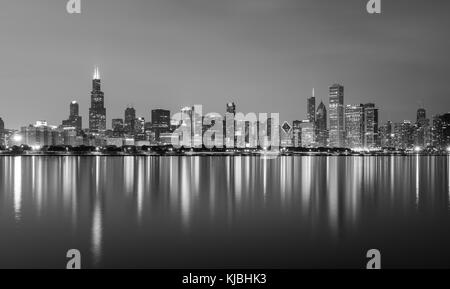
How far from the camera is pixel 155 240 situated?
17344 millimetres

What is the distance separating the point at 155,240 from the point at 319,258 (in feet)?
21.8

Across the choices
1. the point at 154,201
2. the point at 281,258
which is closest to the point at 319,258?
the point at 281,258

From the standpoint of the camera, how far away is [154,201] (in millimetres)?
28703

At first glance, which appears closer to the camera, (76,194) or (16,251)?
(16,251)

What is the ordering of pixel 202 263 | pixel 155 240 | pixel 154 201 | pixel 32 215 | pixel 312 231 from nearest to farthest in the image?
pixel 202 263 < pixel 155 240 < pixel 312 231 < pixel 32 215 < pixel 154 201
